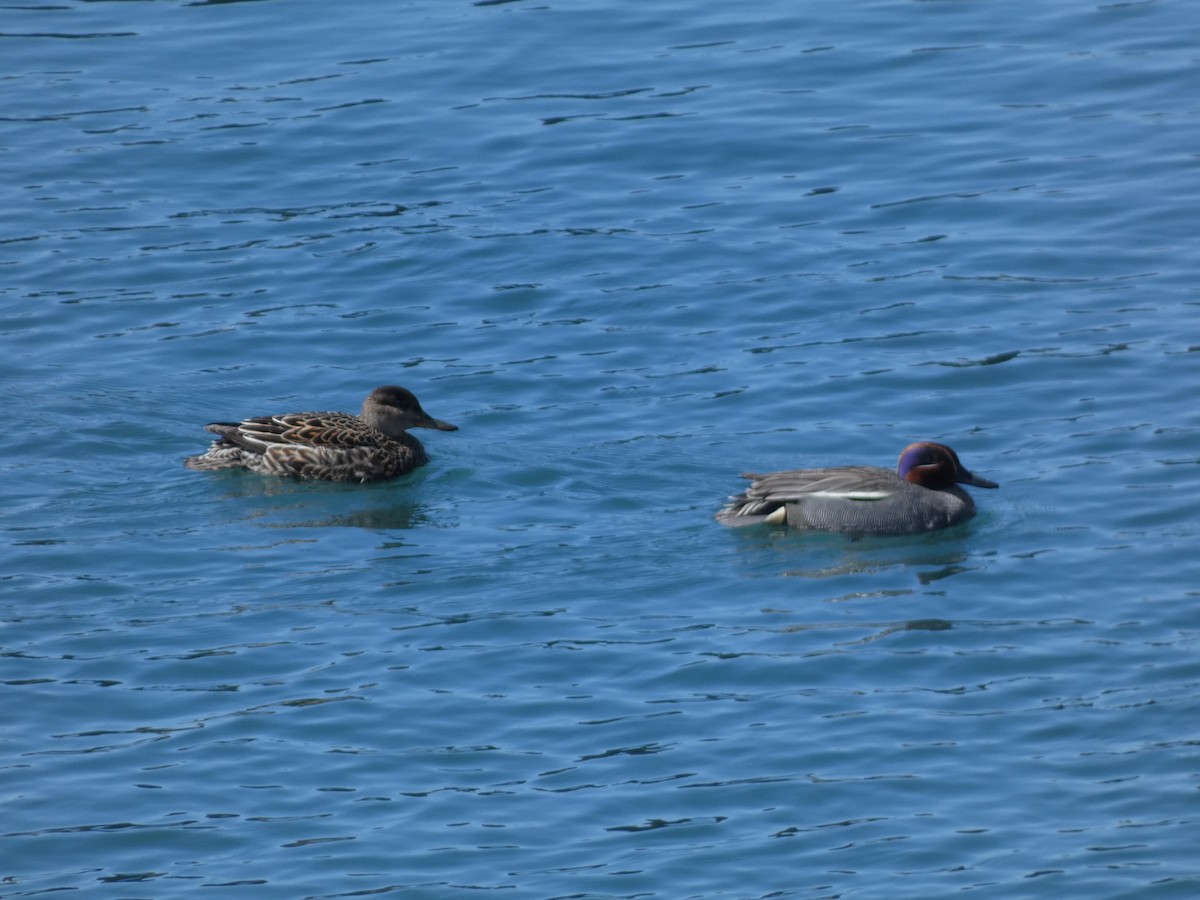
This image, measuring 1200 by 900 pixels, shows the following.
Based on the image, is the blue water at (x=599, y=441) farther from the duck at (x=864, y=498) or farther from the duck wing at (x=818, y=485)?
the duck wing at (x=818, y=485)

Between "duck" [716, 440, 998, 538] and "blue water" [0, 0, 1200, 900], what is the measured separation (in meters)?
0.18

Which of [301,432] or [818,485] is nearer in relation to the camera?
[818,485]

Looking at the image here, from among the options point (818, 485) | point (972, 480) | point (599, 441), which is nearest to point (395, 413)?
point (599, 441)

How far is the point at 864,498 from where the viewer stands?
48.5ft

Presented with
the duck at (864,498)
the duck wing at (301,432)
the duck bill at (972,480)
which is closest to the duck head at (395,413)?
the duck wing at (301,432)

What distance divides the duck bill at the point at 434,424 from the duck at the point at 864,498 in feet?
8.98

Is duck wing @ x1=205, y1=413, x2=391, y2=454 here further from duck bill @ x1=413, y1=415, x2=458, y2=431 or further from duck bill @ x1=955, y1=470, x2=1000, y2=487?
duck bill @ x1=955, y1=470, x2=1000, y2=487

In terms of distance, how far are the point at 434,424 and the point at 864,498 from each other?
12.1ft

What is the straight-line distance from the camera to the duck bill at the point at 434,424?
16578 millimetres

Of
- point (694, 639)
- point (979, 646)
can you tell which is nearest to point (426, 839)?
point (694, 639)

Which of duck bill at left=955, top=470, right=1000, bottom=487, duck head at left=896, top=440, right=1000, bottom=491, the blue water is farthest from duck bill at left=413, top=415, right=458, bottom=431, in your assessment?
duck bill at left=955, top=470, right=1000, bottom=487

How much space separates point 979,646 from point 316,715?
→ 3.96 meters

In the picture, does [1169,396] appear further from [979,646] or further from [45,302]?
[45,302]

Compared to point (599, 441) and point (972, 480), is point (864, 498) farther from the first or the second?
point (599, 441)
